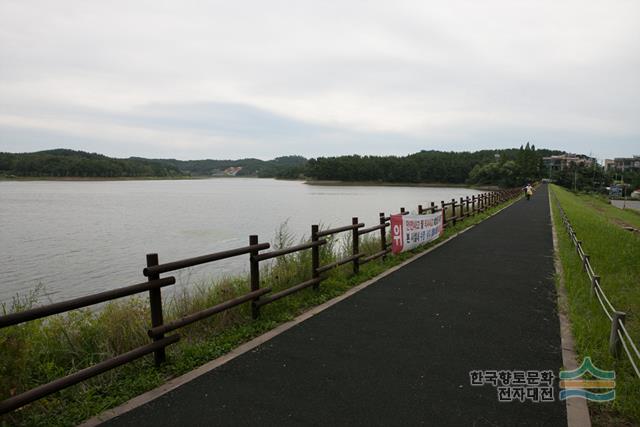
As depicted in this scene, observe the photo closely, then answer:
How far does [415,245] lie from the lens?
1188 centimetres

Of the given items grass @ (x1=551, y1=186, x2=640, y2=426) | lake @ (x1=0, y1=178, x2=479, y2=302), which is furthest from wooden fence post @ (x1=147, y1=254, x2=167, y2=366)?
lake @ (x1=0, y1=178, x2=479, y2=302)

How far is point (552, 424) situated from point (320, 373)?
82.9 inches

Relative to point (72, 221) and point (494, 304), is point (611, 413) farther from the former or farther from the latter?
point (72, 221)

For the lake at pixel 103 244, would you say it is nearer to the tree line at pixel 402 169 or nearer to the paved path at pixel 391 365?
the paved path at pixel 391 365

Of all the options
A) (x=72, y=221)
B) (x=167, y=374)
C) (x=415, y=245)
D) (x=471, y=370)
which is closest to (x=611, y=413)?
(x=471, y=370)

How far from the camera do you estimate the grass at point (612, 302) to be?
3.73 metres

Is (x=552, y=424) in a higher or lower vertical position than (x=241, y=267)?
higher

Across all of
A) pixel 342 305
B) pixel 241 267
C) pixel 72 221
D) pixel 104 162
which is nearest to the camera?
pixel 342 305

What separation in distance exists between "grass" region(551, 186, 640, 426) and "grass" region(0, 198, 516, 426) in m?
3.69

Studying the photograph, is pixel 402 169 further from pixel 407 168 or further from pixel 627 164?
pixel 627 164

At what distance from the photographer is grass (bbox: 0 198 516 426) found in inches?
141

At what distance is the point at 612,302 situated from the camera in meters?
6.98

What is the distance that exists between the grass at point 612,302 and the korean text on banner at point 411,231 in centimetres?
356

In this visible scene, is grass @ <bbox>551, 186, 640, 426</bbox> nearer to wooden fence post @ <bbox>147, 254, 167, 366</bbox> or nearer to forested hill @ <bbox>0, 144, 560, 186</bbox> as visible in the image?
wooden fence post @ <bbox>147, 254, 167, 366</bbox>
